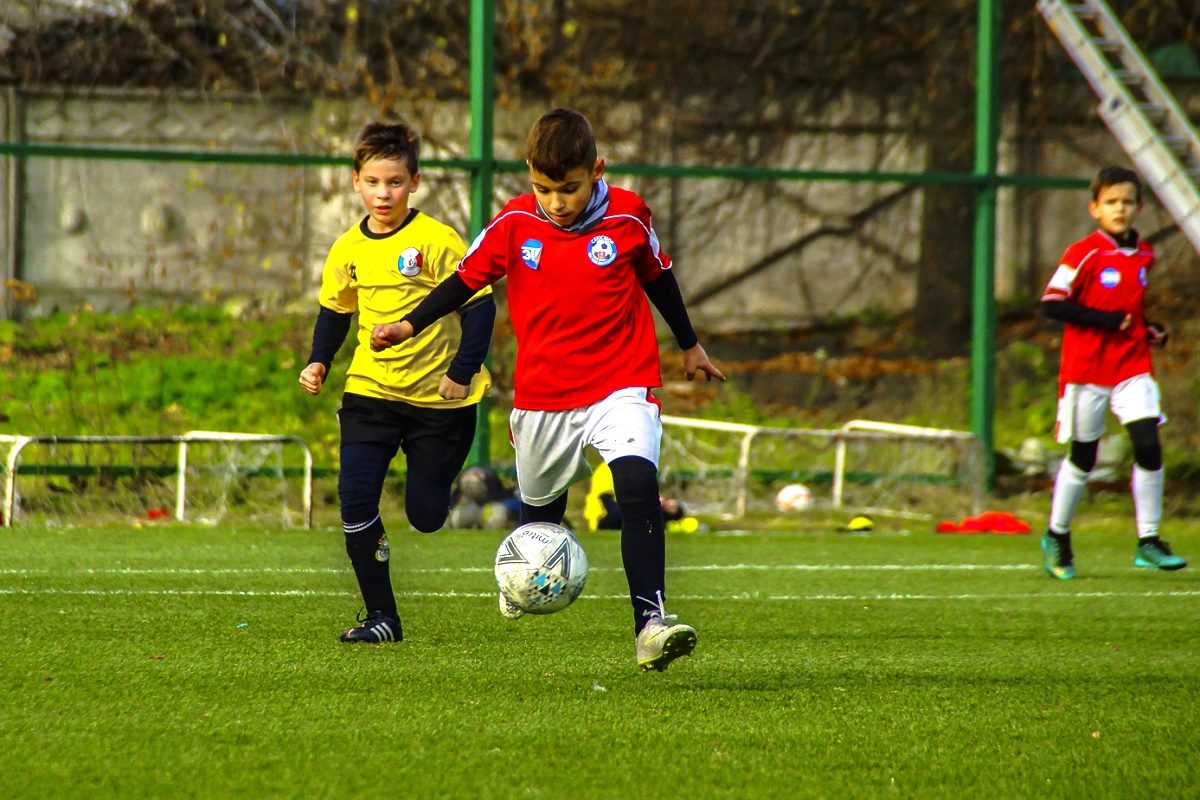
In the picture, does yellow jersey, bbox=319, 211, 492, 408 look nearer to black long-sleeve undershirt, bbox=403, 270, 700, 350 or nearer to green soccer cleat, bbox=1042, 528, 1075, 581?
black long-sleeve undershirt, bbox=403, 270, 700, 350

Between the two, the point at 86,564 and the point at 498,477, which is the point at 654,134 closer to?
the point at 498,477

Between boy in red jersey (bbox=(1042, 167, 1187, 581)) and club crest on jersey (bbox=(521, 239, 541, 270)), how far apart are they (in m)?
3.36

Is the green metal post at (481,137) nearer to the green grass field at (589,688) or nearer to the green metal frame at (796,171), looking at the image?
the green metal frame at (796,171)

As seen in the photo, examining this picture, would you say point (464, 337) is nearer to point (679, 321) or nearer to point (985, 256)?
point (679, 321)

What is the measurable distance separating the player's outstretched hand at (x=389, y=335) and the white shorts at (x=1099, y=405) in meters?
3.82

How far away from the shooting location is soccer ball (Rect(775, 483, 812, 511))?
987cm

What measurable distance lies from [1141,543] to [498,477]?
11.5 feet

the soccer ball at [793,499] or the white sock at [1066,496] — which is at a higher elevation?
the white sock at [1066,496]

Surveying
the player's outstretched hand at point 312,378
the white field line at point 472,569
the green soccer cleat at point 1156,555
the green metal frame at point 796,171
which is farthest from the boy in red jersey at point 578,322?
the green metal frame at point 796,171

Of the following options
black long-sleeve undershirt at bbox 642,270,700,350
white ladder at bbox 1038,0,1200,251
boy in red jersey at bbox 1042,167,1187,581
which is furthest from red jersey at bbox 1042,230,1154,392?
white ladder at bbox 1038,0,1200,251

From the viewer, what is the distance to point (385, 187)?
5094 millimetres

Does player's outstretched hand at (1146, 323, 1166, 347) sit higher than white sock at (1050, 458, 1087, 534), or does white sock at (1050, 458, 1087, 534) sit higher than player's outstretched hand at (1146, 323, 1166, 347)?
player's outstretched hand at (1146, 323, 1166, 347)

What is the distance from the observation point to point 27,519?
8.72 meters

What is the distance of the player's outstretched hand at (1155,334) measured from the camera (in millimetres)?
7098
